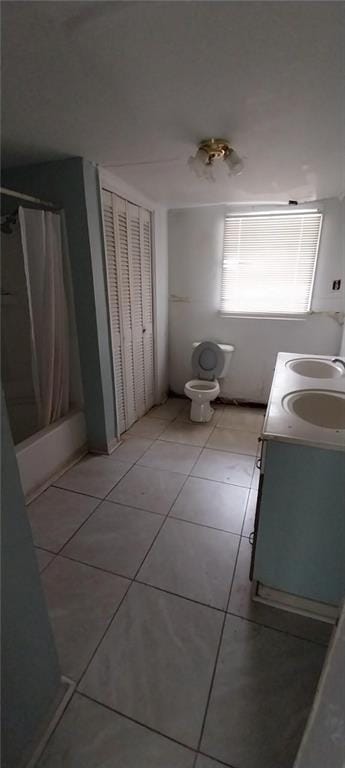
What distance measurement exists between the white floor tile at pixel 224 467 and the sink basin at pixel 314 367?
0.82 m

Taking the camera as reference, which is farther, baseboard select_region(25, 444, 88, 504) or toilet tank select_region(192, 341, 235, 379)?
toilet tank select_region(192, 341, 235, 379)

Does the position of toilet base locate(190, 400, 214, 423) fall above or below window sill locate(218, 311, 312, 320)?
below

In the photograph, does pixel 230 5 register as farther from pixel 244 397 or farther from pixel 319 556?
pixel 244 397

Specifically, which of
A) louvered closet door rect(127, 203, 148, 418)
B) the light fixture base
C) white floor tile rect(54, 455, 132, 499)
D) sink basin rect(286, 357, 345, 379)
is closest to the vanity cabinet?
sink basin rect(286, 357, 345, 379)

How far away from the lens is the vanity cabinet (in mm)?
1155

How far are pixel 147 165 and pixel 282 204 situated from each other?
1.46 metres

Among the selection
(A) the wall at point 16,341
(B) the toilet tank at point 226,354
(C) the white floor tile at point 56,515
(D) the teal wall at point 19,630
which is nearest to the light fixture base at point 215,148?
A: (A) the wall at point 16,341

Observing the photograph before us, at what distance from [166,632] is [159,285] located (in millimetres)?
2745

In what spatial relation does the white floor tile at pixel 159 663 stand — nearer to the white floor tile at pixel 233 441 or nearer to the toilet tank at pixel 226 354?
the white floor tile at pixel 233 441

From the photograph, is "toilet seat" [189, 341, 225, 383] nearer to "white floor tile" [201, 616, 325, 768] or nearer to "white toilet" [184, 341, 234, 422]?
"white toilet" [184, 341, 234, 422]

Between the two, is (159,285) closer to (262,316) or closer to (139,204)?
(139,204)

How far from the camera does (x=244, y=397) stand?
3.48 meters

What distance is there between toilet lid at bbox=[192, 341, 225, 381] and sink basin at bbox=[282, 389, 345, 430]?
1569 mm

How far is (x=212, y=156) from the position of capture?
1.64 meters
